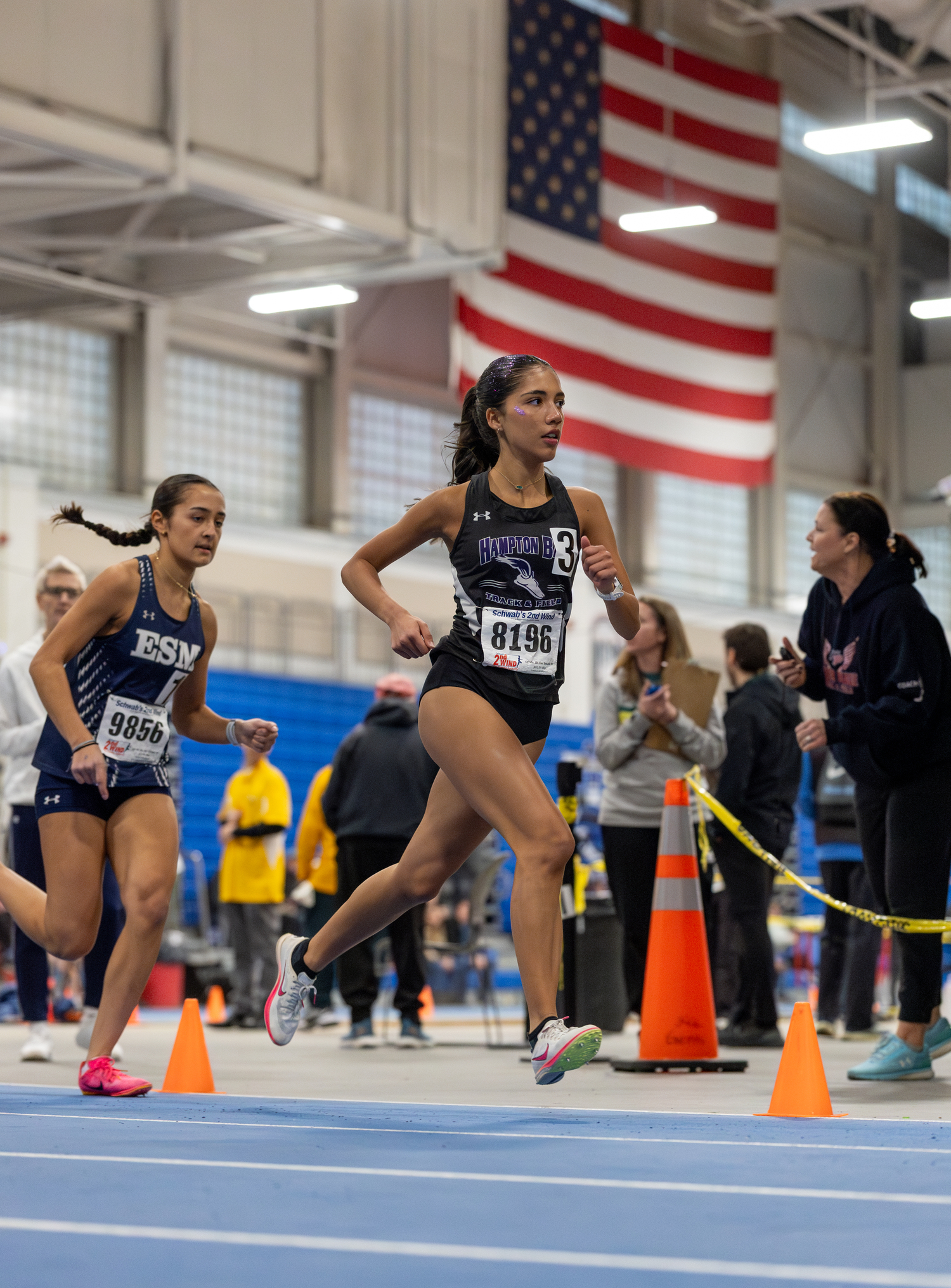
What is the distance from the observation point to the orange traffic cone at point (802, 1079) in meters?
4.29

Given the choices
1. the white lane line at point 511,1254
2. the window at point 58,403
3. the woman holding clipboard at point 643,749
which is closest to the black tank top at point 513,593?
the white lane line at point 511,1254

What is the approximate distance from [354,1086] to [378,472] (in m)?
14.8

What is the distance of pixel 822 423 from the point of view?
2638cm

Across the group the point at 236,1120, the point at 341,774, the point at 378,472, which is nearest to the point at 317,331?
the point at 378,472

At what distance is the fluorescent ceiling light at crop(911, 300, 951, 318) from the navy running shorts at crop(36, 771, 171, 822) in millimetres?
15605

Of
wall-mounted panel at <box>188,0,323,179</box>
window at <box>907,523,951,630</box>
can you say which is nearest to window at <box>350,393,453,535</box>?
wall-mounted panel at <box>188,0,323,179</box>

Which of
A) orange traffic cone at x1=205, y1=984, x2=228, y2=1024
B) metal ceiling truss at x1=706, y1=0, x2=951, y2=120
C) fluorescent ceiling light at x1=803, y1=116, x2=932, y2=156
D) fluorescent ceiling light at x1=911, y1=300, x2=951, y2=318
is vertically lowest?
orange traffic cone at x1=205, y1=984, x2=228, y2=1024

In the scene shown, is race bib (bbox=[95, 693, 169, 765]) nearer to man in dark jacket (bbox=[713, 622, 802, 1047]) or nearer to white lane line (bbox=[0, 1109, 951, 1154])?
white lane line (bbox=[0, 1109, 951, 1154])

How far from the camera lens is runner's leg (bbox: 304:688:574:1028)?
13.5 feet

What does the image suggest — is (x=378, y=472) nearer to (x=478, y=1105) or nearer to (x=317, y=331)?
(x=317, y=331)

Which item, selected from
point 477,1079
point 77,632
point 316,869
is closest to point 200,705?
point 77,632

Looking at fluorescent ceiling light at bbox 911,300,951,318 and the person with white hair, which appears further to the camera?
fluorescent ceiling light at bbox 911,300,951,318

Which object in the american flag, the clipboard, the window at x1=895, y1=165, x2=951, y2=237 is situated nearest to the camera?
the clipboard

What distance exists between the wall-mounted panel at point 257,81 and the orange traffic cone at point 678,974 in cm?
760
